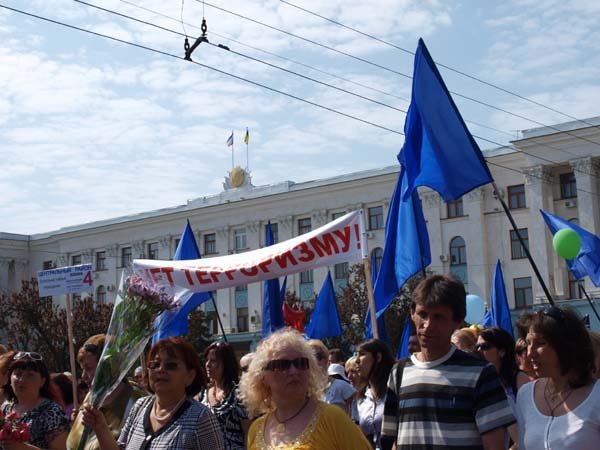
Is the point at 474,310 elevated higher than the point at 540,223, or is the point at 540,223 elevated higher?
the point at 540,223

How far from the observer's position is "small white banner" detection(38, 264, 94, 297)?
866 cm

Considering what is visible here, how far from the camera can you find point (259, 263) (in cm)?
761

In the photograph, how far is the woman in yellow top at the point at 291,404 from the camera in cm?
388

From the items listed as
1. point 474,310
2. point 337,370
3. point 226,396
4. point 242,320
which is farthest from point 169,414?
point 242,320

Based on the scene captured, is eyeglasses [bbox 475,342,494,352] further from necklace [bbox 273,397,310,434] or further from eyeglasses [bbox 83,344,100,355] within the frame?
eyeglasses [bbox 83,344,100,355]

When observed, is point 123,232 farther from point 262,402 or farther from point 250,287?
point 262,402

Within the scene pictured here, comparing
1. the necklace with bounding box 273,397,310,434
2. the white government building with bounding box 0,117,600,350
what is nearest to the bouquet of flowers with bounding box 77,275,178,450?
the necklace with bounding box 273,397,310,434

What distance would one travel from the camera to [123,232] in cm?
5481

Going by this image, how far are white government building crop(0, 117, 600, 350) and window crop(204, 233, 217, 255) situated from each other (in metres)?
0.06

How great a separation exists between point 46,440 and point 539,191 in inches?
1397

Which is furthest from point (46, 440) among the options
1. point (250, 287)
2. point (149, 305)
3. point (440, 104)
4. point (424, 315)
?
point (250, 287)

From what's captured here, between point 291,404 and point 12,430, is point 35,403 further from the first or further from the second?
point 291,404

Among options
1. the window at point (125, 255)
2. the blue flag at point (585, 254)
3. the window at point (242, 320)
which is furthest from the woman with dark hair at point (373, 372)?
the window at point (125, 255)

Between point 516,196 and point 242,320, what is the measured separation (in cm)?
1632
